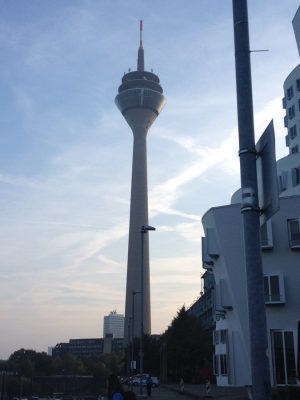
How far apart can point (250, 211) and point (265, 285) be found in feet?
108

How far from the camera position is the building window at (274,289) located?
36200 millimetres

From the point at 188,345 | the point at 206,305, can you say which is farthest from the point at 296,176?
the point at 206,305

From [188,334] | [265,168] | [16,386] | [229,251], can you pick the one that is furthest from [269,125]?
[16,386]

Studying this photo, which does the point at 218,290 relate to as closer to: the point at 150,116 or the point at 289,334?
the point at 289,334

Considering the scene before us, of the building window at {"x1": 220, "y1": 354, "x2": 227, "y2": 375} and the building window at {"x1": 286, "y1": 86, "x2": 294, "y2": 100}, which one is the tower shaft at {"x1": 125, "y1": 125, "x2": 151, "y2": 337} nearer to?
the building window at {"x1": 286, "y1": 86, "x2": 294, "y2": 100}

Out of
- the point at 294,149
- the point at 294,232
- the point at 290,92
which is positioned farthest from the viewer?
the point at 294,149

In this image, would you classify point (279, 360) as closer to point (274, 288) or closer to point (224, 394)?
point (224, 394)

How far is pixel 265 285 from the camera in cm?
3725

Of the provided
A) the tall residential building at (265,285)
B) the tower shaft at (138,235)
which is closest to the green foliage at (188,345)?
the tall residential building at (265,285)

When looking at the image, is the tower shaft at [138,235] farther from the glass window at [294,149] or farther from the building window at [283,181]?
the building window at [283,181]

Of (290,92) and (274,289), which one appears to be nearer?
(274,289)

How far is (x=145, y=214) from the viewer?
145 m

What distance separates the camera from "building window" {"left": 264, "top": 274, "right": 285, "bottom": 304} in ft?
119

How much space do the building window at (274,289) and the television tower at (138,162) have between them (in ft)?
340
